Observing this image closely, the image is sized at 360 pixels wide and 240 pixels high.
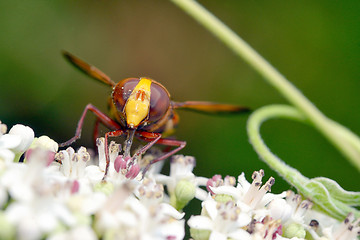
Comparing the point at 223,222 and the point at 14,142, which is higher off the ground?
the point at 223,222

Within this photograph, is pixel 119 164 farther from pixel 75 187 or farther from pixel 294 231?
pixel 294 231

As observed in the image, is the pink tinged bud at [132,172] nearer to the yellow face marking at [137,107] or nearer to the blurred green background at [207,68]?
the yellow face marking at [137,107]

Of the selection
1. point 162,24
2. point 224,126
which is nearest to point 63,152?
point 224,126

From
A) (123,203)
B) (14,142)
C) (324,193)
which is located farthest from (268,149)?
(14,142)

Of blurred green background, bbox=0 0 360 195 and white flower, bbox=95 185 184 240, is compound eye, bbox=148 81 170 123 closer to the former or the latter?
white flower, bbox=95 185 184 240

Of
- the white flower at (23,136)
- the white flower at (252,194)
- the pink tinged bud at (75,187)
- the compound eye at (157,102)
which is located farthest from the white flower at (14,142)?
the white flower at (252,194)

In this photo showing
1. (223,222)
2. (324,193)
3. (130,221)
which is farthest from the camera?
(324,193)

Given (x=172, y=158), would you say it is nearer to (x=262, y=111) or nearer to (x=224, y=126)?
(x=262, y=111)

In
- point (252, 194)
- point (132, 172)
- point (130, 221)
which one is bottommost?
point (130, 221)

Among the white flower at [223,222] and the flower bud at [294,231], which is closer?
the white flower at [223,222]
